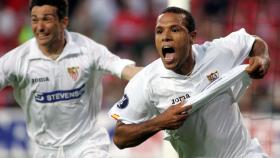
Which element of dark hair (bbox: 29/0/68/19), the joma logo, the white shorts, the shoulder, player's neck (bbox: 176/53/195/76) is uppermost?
dark hair (bbox: 29/0/68/19)

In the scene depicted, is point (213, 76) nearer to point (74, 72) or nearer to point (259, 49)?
point (259, 49)

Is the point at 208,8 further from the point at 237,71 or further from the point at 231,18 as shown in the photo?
the point at 237,71

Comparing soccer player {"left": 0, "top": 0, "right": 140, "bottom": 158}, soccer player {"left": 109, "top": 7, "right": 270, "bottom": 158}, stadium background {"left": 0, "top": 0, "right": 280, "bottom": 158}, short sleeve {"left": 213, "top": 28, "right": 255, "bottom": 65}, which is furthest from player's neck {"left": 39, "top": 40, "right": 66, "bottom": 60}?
stadium background {"left": 0, "top": 0, "right": 280, "bottom": 158}

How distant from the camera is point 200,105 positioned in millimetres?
5930

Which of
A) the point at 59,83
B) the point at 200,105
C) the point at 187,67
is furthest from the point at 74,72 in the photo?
the point at 200,105

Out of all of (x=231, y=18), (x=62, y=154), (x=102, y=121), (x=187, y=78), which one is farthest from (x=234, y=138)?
(x=231, y=18)

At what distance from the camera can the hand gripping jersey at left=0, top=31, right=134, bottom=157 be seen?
24.0 ft

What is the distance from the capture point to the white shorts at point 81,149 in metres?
7.29

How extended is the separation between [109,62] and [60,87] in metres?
0.43

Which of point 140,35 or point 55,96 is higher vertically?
point 140,35

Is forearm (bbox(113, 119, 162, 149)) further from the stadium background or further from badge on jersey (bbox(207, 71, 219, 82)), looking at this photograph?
the stadium background

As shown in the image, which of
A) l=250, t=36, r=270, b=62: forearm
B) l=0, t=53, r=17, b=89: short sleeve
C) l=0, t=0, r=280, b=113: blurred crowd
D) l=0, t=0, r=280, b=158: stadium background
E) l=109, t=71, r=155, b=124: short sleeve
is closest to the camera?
l=109, t=71, r=155, b=124: short sleeve

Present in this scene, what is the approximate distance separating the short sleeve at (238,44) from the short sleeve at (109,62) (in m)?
1.16

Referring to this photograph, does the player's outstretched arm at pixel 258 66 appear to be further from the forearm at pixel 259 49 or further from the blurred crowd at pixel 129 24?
the blurred crowd at pixel 129 24
